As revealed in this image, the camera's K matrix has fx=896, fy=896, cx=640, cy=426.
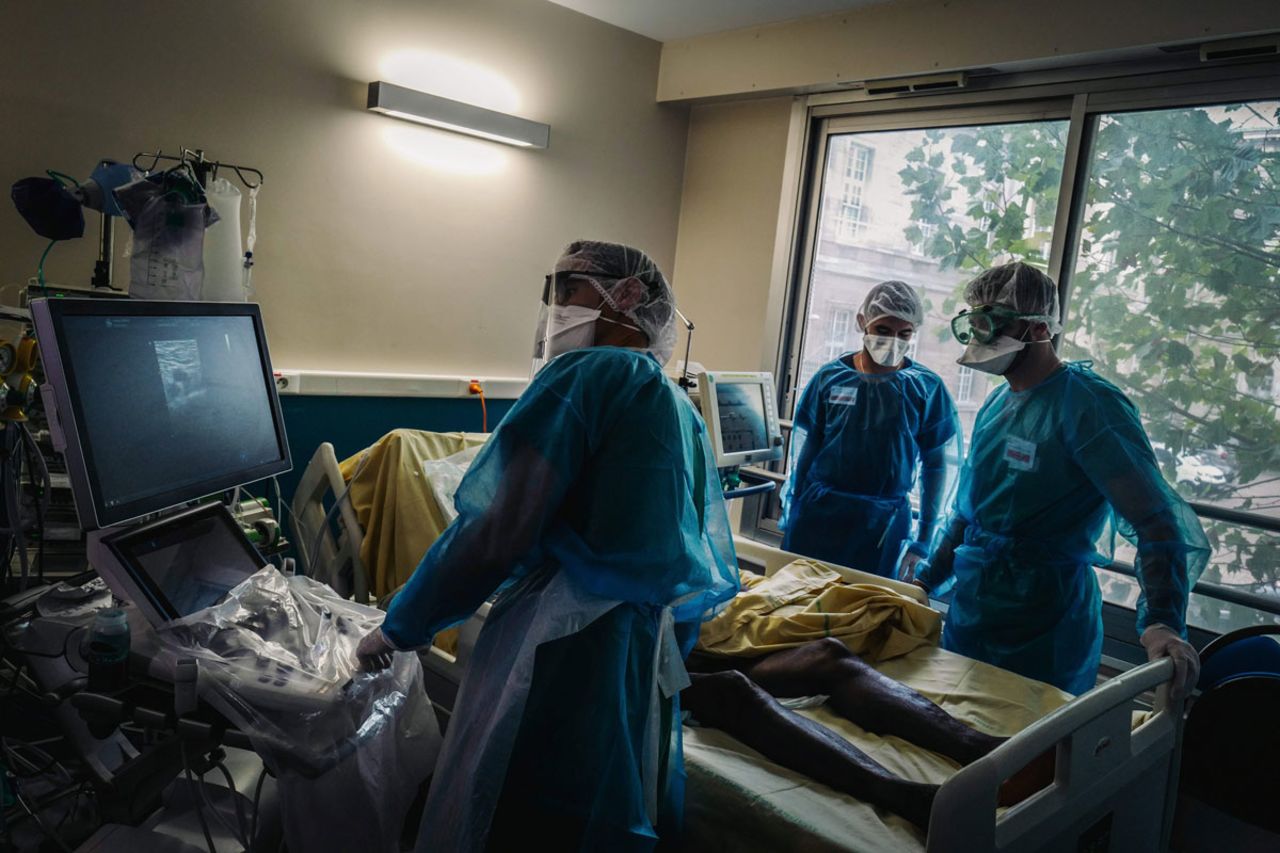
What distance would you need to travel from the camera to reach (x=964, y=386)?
356 centimetres

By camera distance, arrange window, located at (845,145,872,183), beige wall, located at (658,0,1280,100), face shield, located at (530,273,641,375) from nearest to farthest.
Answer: face shield, located at (530,273,641,375), beige wall, located at (658,0,1280,100), window, located at (845,145,872,183)

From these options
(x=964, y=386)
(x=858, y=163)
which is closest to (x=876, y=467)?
(x=964, y=386)

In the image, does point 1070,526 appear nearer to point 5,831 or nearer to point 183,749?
point 183,749

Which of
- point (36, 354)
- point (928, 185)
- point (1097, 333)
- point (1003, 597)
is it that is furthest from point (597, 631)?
point (928, 185)

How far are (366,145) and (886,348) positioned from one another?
6.56 feet

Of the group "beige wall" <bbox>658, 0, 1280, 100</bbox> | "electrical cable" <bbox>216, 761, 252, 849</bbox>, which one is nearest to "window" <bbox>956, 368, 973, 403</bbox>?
"beige wall" <bbox>658, 0, 1280, 100</bbox>

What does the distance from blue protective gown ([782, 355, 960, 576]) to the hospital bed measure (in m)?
0.94

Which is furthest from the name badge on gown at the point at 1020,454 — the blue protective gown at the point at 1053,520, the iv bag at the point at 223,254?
the iv bag at the point at 223,254

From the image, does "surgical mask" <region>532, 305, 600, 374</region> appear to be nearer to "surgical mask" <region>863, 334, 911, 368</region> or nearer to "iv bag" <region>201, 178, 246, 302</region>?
"iv bag" <region>201, 178, 246, 302</region>

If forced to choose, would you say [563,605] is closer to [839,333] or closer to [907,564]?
[907,564]

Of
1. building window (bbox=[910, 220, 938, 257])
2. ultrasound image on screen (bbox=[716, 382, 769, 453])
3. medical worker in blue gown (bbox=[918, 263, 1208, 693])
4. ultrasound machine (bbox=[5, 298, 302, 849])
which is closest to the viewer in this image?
ultrasound machine (bbox=[5, 298, 302, 849])

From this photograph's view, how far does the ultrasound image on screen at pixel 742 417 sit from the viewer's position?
10.5 ft

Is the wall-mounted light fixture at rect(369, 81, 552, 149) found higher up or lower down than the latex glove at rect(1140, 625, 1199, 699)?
higher up

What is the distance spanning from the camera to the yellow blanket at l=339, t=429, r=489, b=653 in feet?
7.96
